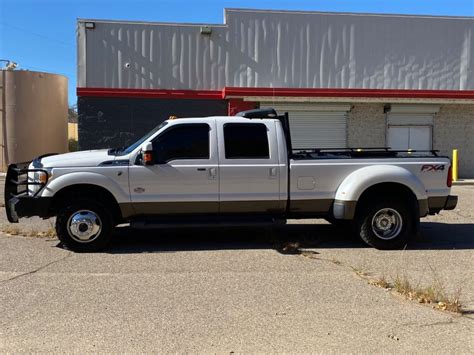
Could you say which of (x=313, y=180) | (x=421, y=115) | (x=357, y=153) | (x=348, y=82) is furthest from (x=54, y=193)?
(x=421, y=115)

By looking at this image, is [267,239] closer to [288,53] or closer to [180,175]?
[180,175]

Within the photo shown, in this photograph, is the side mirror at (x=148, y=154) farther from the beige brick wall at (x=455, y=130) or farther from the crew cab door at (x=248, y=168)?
the beige brick wall at (x=455, y=130)

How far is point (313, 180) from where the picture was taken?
25.8 feet

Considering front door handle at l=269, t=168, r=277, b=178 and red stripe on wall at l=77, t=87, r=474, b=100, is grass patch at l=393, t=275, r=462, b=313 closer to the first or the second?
front door handle at l=269, t=168, r=277, b=178

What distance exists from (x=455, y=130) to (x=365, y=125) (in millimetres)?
3628

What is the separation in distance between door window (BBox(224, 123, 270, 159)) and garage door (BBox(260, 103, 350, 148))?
12295 millimetres

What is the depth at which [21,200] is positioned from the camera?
7.43 metres

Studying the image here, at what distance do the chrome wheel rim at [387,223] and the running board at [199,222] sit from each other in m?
1.49

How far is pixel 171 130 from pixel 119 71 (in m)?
12.4

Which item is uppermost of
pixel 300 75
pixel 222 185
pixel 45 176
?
pixel 300 75

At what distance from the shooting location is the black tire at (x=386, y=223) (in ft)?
25.9

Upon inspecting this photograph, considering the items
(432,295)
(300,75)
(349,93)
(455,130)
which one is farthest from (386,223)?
(455,130)

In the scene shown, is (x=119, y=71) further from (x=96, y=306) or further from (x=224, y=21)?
(x=96, y=306)

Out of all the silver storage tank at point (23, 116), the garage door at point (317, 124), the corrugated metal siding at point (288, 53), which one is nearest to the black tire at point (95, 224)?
the corrugated metal siding at point (288, 53)
